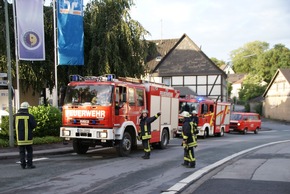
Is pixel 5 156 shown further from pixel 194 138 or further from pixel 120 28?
pixel 120 28

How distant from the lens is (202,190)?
7.47 metres

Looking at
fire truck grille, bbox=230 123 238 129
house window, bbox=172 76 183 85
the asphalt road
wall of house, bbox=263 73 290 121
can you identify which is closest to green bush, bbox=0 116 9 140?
the asphalt road

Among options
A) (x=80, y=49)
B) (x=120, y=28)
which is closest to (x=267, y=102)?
(x=120, y=28)

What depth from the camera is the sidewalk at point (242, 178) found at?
7.52 m

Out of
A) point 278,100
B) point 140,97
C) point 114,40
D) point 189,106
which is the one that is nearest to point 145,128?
point 140,97

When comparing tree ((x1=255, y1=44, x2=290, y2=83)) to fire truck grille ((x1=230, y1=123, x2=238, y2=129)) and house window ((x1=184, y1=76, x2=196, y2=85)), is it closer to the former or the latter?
house window ((x1=184, y1=76, x2=196, y2=85))

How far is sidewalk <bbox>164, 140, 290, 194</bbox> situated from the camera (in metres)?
7.52

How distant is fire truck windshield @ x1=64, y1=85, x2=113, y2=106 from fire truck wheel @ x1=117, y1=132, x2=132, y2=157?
1486 mm

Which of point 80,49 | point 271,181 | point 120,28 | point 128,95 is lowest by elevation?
point 271,181

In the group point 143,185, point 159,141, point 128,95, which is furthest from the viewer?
point 159,141

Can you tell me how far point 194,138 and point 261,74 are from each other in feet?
267

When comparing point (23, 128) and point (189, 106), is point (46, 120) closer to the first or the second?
point (23, 128)

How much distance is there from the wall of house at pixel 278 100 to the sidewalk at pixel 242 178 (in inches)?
1950

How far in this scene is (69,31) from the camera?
18328mm
